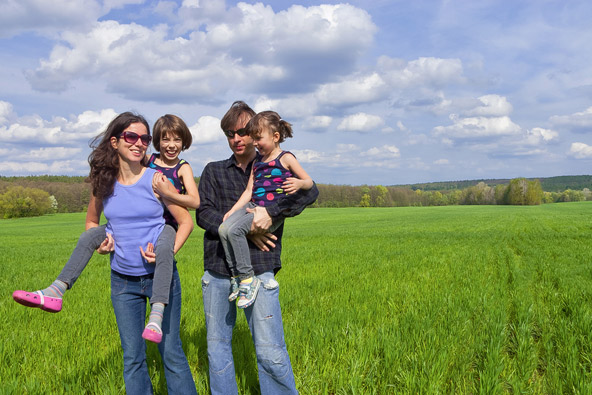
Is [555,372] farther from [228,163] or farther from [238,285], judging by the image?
[228,163]

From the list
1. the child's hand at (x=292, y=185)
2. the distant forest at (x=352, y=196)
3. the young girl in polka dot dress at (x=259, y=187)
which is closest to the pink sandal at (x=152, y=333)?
the young girl in polka dot dress at (x=259, y=187)

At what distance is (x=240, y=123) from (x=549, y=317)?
542 cm

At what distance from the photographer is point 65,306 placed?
6988 millimetres

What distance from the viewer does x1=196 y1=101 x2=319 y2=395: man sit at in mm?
2732

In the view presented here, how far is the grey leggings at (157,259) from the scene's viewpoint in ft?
9.05

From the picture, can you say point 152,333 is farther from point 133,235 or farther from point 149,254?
point 133,235

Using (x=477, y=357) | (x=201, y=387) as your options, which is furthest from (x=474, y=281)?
(x=201, y=387)

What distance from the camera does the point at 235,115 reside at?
3.06 meters

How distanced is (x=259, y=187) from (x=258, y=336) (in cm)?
107

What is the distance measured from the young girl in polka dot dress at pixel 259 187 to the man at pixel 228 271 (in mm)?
Answer: 80

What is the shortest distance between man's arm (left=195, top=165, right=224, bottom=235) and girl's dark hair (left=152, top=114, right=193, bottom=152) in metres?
0.30

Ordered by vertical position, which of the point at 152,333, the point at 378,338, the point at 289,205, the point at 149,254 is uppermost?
the point at 289,205

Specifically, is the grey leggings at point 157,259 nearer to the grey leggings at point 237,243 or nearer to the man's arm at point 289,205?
the grey leggings at point 237,243

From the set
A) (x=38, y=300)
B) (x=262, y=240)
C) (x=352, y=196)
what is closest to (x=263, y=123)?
(x=262, y=240)
